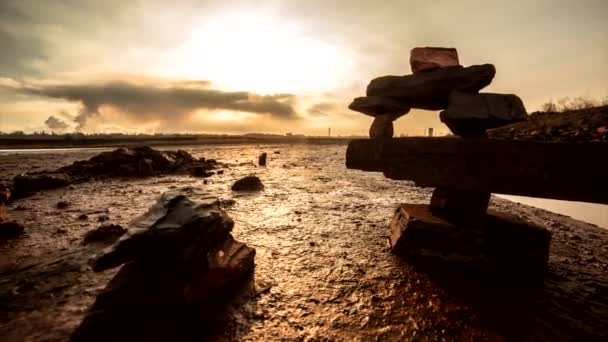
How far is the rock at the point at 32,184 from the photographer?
7.82m

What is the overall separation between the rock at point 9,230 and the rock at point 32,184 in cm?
427

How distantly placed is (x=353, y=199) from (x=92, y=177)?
32.6 feet

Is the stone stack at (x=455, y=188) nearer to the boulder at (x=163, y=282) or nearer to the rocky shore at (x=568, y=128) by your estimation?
the boulder at (x=163, y=282)

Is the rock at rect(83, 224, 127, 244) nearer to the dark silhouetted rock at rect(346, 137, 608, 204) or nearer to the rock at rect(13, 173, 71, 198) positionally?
the dark silhouetted rock at rect(346, 137, 608, 204)

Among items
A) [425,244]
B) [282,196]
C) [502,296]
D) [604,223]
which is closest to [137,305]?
[425,244]

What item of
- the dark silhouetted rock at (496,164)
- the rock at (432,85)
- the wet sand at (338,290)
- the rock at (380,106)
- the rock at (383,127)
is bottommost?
the wet sand at (338,290)

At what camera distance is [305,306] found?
277 cm

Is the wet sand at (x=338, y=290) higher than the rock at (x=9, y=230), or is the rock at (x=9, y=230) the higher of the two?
the rock at (x=9, y=230)

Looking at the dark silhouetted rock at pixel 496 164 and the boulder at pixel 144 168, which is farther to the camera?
the boulder at pixel 144 168

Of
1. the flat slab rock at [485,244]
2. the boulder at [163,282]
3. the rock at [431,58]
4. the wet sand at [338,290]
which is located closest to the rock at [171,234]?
the boulder at [163,282]

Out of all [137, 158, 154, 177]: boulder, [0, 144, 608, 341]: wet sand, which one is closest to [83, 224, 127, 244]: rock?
[0, 144, 608, 341]: wet sand

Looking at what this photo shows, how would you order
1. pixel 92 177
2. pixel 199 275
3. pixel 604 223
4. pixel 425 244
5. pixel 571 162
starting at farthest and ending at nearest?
pixel 92 177, pixel 604 223, pixel 425 244, pixel 571 162, pixel 199 275

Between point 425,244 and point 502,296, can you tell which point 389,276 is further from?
point 502,296

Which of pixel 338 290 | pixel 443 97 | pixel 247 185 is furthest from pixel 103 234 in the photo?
pixel 443 97
